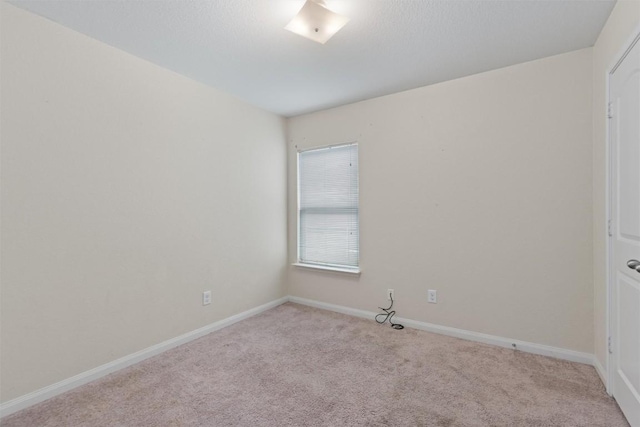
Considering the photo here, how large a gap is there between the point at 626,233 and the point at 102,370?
3.53 meters

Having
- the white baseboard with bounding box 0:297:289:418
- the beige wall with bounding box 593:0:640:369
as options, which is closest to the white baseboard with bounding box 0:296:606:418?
the white baseboard with bounding box 0:297:289:418

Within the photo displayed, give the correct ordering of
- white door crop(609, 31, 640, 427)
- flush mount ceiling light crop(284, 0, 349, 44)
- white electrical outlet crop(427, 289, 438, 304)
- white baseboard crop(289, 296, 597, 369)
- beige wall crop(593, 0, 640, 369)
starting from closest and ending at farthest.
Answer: white door crop(609, 31, 640, 427) → flush mount ceiling light crop(284, 0, 349, 44) → beige wall crop(593, 0, 640, 369) → white baseboard crop(289, 296, 597, 369) → white electrical outlet crop(427, 289, 438, 304)

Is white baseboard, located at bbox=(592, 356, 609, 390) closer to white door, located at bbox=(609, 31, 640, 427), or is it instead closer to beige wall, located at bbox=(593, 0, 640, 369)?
beige wall, located at bbox=(593, 0, 640, 369)

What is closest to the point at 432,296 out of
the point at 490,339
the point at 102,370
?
the point at 490,339

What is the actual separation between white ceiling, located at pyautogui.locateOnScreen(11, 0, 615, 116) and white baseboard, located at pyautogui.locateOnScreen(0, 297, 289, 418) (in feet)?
7.92

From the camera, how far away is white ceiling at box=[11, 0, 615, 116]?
Answer: 6.00ft

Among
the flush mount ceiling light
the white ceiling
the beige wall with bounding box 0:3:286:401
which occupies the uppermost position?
the white ceiling

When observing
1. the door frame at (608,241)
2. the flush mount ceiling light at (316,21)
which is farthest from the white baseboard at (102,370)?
the door frame at (608,241)

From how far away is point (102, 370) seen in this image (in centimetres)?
219

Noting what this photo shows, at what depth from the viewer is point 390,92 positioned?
123 inches

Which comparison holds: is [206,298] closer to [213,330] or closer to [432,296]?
[213,330]

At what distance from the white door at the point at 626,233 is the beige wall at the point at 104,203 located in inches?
122

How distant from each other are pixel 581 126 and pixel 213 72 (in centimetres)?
308

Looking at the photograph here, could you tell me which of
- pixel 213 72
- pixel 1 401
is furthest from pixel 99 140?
pixel 1 401
